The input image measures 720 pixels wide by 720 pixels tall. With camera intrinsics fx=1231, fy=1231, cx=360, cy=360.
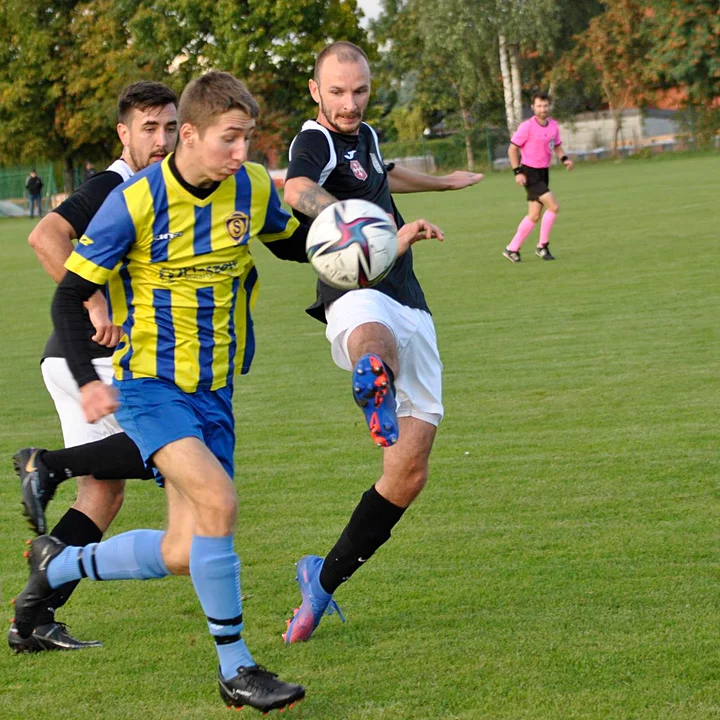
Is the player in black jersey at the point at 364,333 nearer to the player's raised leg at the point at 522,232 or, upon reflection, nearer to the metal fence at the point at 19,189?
the player's raised leg at the point at 522,232

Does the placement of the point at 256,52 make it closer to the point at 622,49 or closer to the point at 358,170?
the point at 622,49

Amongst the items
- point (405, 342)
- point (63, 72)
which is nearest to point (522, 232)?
point (405, 342)

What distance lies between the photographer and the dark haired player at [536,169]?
53.6ft

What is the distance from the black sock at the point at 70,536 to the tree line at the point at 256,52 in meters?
51.9

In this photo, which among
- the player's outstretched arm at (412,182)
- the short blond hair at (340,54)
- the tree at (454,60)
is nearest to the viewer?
the short blond hair at (340,54)

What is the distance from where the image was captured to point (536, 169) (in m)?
16.7

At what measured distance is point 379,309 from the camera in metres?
4.78

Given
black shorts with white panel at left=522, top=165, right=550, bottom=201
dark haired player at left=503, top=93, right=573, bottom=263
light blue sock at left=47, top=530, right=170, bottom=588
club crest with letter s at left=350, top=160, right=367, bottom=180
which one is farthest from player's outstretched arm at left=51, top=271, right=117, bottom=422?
black shorts with white panel at left=522, top=165, right=550, bottom=201

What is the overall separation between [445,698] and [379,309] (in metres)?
1.59

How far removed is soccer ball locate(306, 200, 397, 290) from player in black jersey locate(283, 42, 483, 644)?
0.15m

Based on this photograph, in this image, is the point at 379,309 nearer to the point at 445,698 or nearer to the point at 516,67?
the point at 445,698

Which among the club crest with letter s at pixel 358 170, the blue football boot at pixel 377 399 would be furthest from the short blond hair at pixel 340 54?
the blue football boot at pixel 377 399

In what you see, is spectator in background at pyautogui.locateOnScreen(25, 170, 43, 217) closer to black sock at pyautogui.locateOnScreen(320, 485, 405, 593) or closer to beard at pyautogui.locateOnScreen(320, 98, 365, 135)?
beard at pyautogui.locateOnScreen(320, 98, 365, 135)

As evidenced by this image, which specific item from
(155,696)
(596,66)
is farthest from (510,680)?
(596,66)
